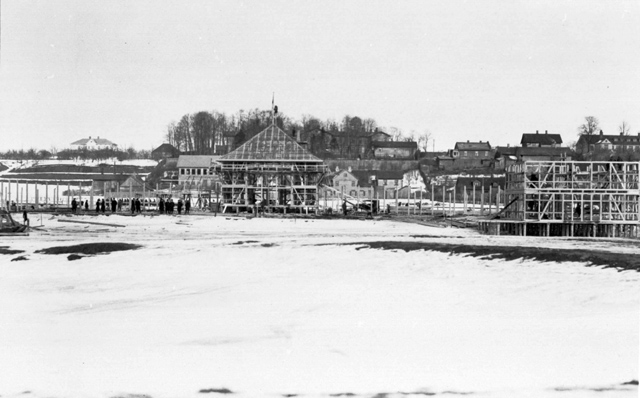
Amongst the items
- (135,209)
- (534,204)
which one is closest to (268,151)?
(135,209)

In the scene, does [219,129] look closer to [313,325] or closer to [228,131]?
[228,131]

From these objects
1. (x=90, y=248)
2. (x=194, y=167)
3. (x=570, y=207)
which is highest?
(x=194, y=167)

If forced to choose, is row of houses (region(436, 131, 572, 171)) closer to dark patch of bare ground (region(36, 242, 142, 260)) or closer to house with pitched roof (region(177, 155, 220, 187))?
house with pitched roof (region(177, 155, 220, 187))

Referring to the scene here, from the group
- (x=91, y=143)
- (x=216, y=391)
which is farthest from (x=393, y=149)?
(x=216, y=391)

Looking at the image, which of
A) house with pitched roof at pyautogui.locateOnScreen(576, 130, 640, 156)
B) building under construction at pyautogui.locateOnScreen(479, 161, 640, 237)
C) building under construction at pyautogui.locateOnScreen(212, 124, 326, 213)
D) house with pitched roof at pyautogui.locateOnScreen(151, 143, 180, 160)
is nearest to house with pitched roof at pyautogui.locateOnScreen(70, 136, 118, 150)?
house with pitched roof at pyautogui.locateOnScreen(151, 143, 180, 160)

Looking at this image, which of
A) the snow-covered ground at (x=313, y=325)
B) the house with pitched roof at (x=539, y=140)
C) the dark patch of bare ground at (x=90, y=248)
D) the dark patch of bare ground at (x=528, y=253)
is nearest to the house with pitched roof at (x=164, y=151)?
the house with pitched roof at (x=539, y=140)

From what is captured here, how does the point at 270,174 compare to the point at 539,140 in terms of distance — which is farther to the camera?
the point at 539,140
